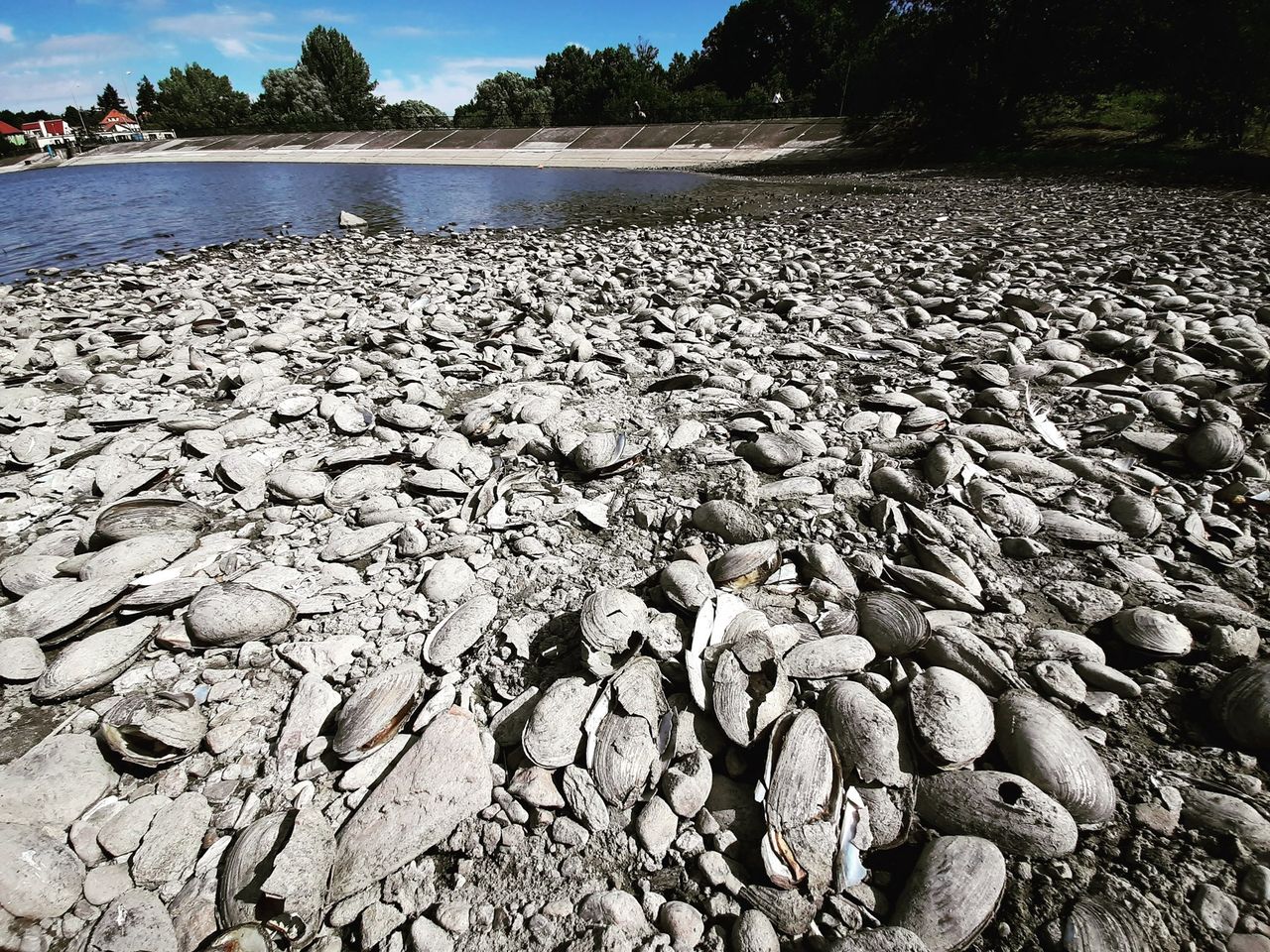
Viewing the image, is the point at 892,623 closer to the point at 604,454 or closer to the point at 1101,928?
the point at 1101,928

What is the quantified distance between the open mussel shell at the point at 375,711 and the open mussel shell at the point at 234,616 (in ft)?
1.53

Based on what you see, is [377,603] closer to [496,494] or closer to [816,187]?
[496,494]

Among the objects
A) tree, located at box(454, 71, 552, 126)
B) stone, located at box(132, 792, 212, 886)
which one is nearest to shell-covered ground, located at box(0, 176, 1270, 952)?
stone, located at box(132, 792, 212, 886)

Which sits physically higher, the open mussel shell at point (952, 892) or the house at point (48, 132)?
the house at point (48, 132)

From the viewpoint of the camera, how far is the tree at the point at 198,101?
202ft

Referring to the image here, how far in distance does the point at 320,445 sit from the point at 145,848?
7.13ft

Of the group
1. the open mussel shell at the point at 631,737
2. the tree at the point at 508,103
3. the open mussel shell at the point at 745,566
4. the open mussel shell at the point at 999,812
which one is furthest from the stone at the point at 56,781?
the tree at the point at 508,103

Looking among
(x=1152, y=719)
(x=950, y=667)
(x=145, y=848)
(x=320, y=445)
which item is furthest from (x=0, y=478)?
(x=1152, y=719)

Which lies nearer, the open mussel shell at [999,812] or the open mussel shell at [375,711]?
the open mussel shell at [999,812]

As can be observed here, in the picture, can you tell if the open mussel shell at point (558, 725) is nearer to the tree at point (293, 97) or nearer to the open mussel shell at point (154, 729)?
the open mussel shell at point (154, 729)

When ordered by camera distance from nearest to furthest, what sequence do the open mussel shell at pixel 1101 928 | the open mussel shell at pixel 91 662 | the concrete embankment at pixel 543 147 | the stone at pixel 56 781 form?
the open mussel shell at pixel 1101 928 < the stone at pixel 56 781 < the open mussel shell at pixel 91 662 < the concrete embankment at pixel 543 147

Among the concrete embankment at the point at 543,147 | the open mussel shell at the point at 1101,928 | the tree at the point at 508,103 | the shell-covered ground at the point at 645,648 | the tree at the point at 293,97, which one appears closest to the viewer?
the open mussel shell at the point at 1101,928

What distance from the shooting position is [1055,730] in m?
1.38

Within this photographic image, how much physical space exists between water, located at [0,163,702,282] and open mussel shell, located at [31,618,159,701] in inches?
407
